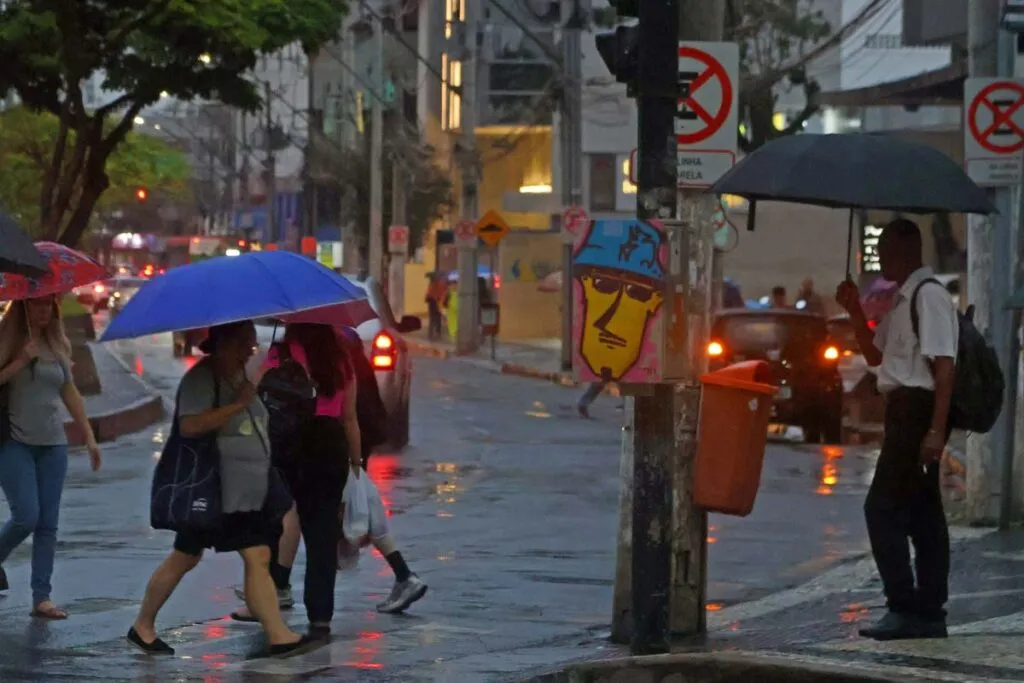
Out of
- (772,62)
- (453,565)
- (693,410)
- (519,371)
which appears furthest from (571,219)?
(693,410)

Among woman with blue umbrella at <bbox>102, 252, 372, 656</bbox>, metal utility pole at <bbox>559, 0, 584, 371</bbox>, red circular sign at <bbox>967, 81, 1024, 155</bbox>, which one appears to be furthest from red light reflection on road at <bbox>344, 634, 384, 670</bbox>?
metal utility pole at <bbox>559, 0, 584, 371</bbox>

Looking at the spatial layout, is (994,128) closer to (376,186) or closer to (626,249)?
(626,249)

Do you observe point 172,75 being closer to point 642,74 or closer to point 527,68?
point 642,74

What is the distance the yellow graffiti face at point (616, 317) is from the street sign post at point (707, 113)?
1466 mm

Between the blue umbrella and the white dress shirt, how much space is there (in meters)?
2.44

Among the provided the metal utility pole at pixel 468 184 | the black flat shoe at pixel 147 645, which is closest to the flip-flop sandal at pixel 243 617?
the black flat shoe at pixel 147 645

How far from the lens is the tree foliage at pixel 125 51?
22.7 meters

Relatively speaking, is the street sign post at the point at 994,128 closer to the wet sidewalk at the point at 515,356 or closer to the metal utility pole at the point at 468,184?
the wet sidewalk at the point at 515,356

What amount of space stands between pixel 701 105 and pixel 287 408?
2.44m

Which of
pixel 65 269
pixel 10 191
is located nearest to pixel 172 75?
pixel 65 269

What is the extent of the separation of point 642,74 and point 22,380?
4.09m

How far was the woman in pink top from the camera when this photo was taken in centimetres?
923

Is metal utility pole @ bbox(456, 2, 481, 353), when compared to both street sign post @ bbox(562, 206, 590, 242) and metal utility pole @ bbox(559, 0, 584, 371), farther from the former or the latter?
street sign post @ bbox(562, 206, 590, 242)

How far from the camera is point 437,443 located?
67.9 ft
